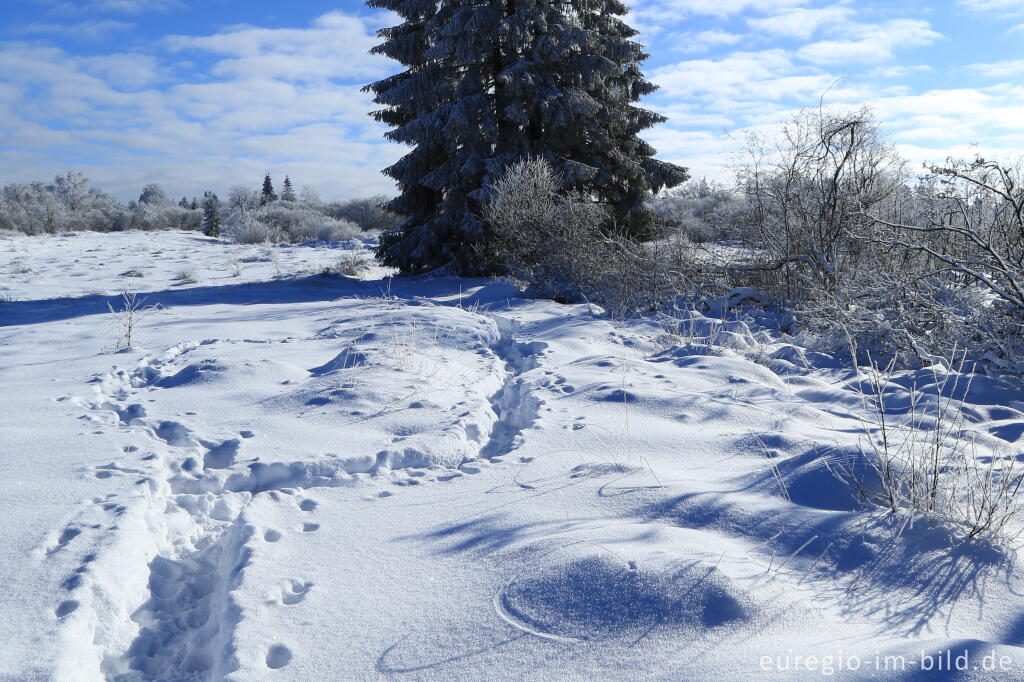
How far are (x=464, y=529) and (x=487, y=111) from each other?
11.1 metres

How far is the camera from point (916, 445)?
3.20 m

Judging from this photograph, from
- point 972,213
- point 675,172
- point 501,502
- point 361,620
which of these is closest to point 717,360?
point 501,502

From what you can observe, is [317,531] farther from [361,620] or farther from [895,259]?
[895,259]

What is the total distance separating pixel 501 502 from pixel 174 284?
11.5 metres

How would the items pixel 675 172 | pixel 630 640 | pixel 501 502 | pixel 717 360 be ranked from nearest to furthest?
1. pixel 630 640
2. pixel 501 502
3. pixel 717 360
4. pixel 675 172

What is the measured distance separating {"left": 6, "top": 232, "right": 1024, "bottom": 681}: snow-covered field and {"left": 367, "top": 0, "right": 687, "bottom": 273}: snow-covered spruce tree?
7.64 meters

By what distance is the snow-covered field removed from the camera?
186 centimetres

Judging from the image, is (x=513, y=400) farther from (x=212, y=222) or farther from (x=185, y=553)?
(x=212, y=222)

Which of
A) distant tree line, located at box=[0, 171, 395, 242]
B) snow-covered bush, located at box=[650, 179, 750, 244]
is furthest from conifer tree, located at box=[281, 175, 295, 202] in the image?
snow-covered bush, located at box=[650, 179, 750, 244]

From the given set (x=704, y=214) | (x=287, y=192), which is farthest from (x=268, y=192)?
(x=704, y=214)

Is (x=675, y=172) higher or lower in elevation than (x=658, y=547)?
higher

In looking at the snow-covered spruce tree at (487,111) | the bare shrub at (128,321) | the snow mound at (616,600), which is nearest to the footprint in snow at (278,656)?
the snow mound at (616,600)

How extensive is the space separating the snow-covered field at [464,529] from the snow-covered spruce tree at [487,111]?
7.64 m

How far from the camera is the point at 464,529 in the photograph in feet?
8.61
